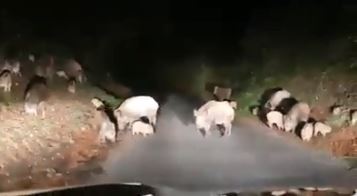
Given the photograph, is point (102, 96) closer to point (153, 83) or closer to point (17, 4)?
point (153, 83)

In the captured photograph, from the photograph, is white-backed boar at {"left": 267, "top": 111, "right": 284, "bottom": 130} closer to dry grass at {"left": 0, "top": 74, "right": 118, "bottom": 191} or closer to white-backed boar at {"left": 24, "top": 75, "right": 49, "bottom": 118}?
dry grass at {"left": 0, "top": 74, "right": 118, "bottom": 191}

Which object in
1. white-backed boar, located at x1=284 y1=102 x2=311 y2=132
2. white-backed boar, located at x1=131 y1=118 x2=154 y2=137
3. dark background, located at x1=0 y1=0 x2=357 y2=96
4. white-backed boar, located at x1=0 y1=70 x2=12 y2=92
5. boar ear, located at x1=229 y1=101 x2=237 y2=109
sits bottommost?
white-backed boar, located at x1=131 y1=118 x2=154 y2=137

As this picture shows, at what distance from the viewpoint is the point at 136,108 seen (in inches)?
55.0

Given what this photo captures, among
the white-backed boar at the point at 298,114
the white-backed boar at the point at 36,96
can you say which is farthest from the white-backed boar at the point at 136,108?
the white-backed boar at the point at 298,114

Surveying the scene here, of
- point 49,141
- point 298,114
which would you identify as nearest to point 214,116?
point 298,114

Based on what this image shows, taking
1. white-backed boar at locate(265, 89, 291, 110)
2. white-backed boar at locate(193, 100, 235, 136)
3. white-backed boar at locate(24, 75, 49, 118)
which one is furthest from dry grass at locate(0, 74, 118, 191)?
white-backed boar at locate(265, 89, 291, 110)

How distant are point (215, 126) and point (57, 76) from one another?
0.30m

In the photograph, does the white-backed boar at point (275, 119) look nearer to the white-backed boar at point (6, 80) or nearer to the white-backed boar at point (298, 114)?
the white-backed boar at point (298, 114)

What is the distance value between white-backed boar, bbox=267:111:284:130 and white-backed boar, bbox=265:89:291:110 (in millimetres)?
13

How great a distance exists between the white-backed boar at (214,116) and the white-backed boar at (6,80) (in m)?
0.33

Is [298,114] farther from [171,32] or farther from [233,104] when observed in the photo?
[171,32]

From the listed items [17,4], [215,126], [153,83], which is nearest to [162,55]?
[153,83]

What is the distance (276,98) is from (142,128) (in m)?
0.25

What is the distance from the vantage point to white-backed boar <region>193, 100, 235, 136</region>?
1.41 metres
